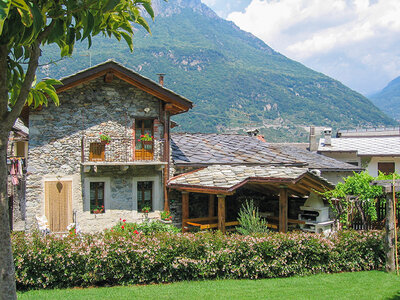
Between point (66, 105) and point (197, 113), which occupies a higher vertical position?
point (197, 113)

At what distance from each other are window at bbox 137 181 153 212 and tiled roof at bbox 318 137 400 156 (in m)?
20.6

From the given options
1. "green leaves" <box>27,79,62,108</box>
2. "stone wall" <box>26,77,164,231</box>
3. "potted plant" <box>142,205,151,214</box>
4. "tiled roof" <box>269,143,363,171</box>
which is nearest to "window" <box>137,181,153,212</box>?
"potted plant" <box>142,205,151,214</box>

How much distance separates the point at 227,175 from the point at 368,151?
20727mm

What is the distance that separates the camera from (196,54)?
94.6 meters

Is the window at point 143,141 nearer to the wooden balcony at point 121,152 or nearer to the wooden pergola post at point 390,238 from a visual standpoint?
the wooden balcony at point 121,152

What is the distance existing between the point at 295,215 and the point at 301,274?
213 inches

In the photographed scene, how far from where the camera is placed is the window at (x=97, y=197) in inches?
544

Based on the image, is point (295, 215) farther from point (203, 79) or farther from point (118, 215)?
point (203, 79)

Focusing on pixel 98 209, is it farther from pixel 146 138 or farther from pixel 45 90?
pixel 45 90

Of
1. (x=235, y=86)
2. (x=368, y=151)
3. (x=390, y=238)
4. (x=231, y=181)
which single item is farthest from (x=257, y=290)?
(x=235, y=86)

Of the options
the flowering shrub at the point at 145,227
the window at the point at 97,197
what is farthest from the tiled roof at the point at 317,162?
the window at the point at 97,197

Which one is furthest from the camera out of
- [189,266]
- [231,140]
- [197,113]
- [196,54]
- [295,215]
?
[196,54]

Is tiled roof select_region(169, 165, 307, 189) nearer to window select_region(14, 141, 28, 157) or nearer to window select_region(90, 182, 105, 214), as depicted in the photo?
window select_region(90, 182, 105, 214)

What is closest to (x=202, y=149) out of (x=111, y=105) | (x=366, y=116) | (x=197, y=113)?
(x=111, y=105)
